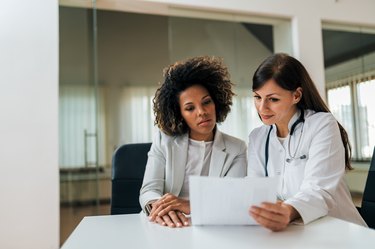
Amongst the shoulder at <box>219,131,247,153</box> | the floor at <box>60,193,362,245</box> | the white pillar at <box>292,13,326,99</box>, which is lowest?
the floor at <box>60,193,362,245</box>

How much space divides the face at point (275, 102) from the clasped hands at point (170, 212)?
21.0 inches

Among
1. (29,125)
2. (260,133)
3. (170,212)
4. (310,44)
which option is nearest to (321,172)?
(260,133)

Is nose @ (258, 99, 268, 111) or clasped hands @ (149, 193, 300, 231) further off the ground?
nose @ (258, 99, 268, 111)

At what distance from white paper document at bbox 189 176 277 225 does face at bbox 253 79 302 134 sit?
1.82 feet

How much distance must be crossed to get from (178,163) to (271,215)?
670 mm

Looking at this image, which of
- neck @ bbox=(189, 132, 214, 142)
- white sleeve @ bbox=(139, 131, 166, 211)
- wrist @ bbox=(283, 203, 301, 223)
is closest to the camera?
wrist @ bbox=(283, 203, 301, 223)

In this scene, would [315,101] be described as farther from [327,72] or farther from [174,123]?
[327,72]

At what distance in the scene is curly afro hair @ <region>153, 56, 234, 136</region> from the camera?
163cm

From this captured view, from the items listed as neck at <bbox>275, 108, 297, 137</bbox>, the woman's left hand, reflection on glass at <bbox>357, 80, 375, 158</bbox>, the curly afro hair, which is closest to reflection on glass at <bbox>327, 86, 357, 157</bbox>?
reflection on glass at <bbox>357, 80, 375, 158</bbox>

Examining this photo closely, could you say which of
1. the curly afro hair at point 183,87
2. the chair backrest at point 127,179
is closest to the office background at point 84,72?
the chair backrest at point 127,179

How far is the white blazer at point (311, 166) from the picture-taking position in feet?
3.50

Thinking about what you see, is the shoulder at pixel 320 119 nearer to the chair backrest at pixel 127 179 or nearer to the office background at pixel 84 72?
the chair backrest at pixel 127 179

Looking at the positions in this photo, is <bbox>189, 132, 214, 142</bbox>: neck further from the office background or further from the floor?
the office background

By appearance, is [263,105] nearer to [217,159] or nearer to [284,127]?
[284,127]
